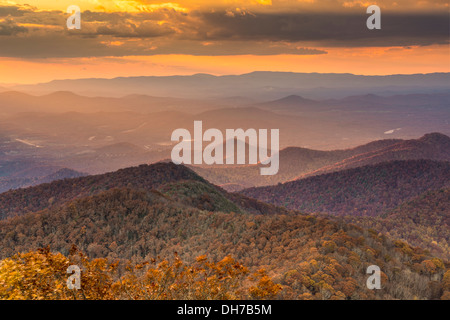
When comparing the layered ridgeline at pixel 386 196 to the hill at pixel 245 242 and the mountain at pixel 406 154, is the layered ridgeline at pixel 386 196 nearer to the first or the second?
the mountain at pixel 406 154

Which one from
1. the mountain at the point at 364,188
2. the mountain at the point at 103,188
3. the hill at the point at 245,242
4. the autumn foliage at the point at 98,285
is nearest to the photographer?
the autumn foliage at the point at 98,285

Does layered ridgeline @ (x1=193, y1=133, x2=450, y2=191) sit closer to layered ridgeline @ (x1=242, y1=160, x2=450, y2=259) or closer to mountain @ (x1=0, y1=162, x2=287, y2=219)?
layered ridgeline @ (x1=242, y1=160, x2=450, y2=259)

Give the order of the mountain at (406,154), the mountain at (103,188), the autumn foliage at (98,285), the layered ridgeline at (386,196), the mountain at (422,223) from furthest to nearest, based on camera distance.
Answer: the mountain at (406,154)
the layered ridgeline at (386,196)
the mountain at (103,188)
the mountain at (422,223)
the autumn foliage at (98,285)

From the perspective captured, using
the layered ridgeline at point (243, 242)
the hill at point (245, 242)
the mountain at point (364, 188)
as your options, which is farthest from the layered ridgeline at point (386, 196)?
the hill at point (245, 242)

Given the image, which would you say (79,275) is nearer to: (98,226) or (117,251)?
(117,251)

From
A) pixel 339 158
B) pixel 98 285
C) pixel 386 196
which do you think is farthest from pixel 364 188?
pixel 98 285
